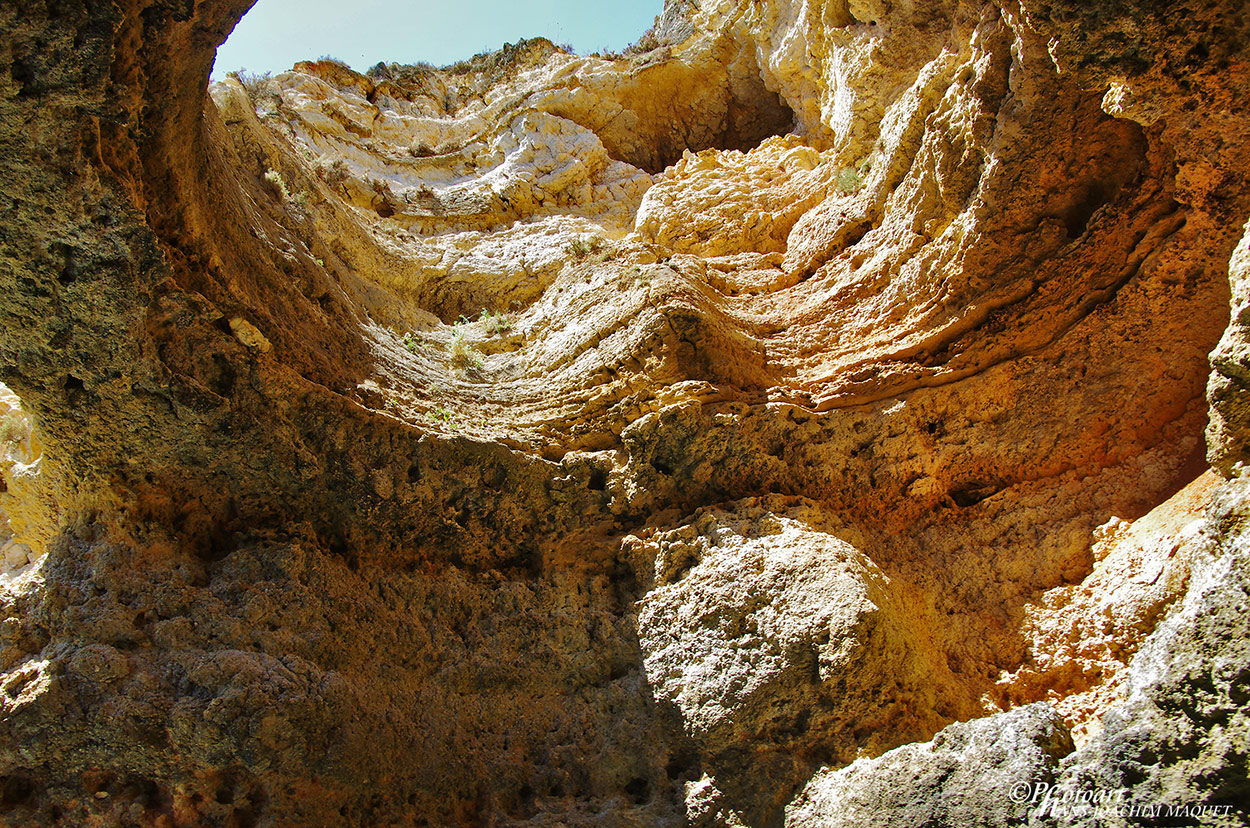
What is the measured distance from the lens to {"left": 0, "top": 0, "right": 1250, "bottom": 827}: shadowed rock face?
12.1 ft

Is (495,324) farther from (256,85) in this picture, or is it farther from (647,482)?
(256,85)

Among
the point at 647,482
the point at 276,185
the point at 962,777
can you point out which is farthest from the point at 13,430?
the point at 962,777

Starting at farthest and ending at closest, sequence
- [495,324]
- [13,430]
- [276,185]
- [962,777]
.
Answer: [495,324] < [13,430] < [276,185] < [962,777]

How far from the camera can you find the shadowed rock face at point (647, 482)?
3703mm

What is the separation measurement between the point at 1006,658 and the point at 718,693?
198 centimetres

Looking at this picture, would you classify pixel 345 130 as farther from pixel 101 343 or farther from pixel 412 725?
pixel 412 725

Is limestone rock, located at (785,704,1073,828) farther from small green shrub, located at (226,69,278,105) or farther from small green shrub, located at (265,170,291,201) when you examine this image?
small green shrub, located at (226,69,278,105)

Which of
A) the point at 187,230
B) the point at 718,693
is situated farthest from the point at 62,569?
the point at 718,693

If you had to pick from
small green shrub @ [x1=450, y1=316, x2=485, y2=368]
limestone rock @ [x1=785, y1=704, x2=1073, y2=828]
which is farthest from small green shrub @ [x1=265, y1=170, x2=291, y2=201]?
limestone rock @ [x1=785, y1=704, x2=1073, y2=828]

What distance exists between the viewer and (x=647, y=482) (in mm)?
5664

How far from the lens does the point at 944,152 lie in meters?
5.85

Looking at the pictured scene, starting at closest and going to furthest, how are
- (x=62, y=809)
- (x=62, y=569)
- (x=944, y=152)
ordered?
1. (x=62, y=809)
2. (x=62, y=569)
3. (x=944, y=152)

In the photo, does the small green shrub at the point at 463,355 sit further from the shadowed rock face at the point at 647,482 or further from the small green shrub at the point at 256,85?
the small green shrub at the point at 256,85

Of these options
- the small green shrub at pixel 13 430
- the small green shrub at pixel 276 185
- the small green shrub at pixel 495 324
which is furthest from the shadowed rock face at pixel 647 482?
the small green shrub at pixel 13 430
